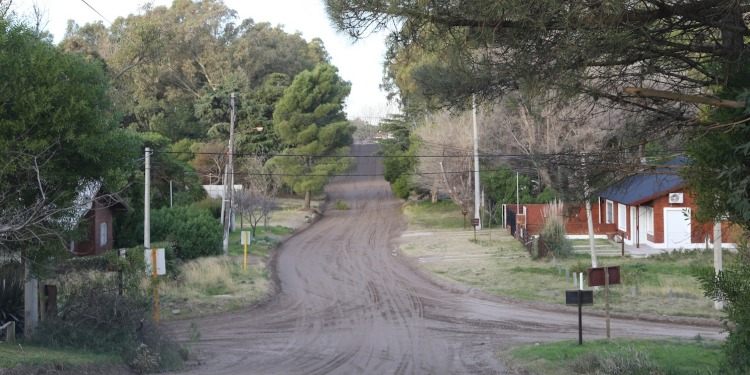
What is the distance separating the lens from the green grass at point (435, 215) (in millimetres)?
56588

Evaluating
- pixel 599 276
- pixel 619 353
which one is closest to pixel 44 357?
pixel 619 353

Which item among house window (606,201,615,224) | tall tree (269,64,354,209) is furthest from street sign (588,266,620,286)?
tall tree (269,64,354,209)

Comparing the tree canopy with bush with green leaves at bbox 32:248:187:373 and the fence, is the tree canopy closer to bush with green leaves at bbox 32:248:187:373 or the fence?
bush with green leaves at bbox 32:248:187:373

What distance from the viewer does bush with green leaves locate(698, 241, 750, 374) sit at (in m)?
8.94

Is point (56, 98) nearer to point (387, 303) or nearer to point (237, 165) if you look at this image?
point (387, 303)

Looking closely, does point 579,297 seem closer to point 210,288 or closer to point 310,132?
point 210,288

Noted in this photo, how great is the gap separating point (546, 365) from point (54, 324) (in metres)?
8.93

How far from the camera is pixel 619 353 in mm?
13102

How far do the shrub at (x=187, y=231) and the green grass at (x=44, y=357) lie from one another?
822 inches

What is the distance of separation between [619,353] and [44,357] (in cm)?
878

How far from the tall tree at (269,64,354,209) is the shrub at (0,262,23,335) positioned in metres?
48.4

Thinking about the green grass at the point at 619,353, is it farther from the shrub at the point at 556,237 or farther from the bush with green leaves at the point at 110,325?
the shrub at the point at 556,237

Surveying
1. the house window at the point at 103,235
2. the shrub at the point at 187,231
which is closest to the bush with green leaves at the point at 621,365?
the shrub at the point at 187,231

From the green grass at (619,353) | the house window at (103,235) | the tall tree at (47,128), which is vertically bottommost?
the green grass at (619,353)
